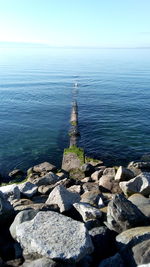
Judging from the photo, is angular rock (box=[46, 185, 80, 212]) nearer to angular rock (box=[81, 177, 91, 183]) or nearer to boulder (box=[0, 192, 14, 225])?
boulder (box=[0, 192, 14, 225])

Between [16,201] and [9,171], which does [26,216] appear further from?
[9,171]

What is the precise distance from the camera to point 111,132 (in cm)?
3894

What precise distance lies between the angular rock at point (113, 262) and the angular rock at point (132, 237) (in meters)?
0.60

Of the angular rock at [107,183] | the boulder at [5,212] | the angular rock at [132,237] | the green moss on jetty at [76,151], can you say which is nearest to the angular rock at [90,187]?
the angular rock at [107,183]

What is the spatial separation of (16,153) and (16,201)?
16.4 metres

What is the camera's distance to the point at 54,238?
9.41 metres

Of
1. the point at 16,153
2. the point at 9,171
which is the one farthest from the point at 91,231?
the point at 16,153

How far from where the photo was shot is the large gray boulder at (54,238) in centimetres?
890

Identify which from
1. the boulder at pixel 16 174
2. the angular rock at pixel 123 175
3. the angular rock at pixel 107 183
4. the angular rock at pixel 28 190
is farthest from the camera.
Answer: the boulder at pixel 16 174

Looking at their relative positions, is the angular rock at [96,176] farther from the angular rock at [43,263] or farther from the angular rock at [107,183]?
the angular rock at [43,263]

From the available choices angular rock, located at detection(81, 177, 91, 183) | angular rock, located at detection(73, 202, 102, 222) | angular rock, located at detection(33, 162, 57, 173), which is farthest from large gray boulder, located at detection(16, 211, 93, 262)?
angular rock, located at detection(33, 162, 57, 173)

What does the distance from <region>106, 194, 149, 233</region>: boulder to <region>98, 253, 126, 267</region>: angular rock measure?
6.28 ft

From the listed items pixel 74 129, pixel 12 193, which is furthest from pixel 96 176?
pixel 74 129

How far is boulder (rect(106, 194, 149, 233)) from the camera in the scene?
36.8 feet
